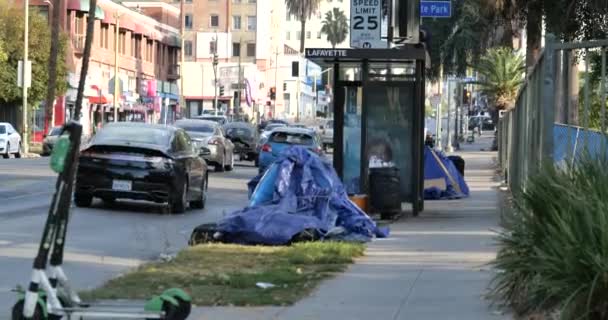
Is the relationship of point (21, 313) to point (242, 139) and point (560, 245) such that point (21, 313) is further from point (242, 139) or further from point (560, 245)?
point (242, 139)

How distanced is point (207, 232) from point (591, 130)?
6.43m

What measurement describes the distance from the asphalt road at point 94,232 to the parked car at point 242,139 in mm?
18051

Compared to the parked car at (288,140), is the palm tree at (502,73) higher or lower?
higher

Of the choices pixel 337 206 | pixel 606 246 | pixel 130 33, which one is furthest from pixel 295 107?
pixel 606 246

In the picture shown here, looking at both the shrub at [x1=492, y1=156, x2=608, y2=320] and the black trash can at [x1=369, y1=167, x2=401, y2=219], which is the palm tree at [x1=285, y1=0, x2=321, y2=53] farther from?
the shrub at [x1=492, y1=156, x2=608, y2=320]

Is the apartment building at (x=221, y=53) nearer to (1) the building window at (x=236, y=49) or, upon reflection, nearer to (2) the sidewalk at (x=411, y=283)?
(1) the building window at (x=236, y=49)

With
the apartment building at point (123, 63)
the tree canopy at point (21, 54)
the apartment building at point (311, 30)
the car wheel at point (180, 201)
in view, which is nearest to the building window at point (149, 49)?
the apartment building at point (123, 63)

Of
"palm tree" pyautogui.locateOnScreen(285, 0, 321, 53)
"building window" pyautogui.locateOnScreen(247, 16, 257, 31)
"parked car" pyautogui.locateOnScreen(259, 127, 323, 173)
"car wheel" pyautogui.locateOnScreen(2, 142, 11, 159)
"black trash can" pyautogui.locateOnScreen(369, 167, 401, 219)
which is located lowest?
"car wheel" pyautogui.locateOnScreen(2, 142, 11, 159)

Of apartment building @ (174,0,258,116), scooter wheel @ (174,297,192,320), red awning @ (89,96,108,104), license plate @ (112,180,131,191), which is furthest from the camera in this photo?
apartment building @ (174,0,258,116)

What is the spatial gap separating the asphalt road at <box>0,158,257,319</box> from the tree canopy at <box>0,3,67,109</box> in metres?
38.7

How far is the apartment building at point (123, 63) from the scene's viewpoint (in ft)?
245

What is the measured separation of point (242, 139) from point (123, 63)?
39902mm

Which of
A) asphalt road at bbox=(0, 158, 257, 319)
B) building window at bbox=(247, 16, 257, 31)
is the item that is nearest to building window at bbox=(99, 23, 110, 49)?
building window at bbox=(247, 16, 257, 31)

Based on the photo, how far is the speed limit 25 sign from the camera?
2052 centimetres
